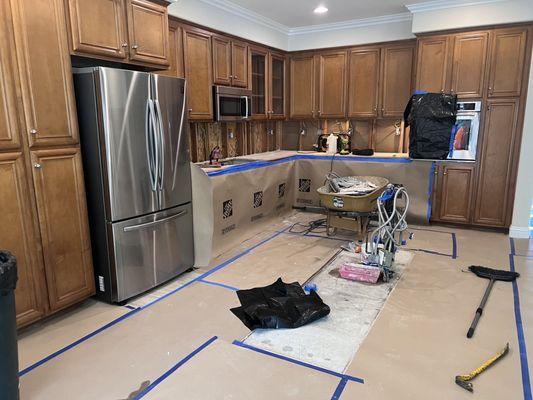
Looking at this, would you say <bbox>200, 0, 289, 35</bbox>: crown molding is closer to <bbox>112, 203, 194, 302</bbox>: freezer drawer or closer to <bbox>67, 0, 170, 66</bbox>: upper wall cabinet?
<bbox>67, 0, 170, 66</bbox>: upper wall cabinet

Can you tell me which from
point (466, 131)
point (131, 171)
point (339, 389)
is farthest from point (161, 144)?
point (466, 131)

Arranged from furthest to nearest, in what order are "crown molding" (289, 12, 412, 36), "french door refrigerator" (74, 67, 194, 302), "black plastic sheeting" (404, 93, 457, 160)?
1. "crown molding" (289, 12, 412, 36)
2. "black plastic sheeting" (404, 93, 457, 160)
3. "french door refrigerator" (74, 67, 194, 302)

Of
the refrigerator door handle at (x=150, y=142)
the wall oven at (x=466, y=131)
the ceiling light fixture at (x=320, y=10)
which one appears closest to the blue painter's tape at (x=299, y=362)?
the refrigerator door handle at (x=150, y=142)

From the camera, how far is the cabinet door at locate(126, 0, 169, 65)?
316 centimetres

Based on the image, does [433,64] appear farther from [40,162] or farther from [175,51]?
[40,162]

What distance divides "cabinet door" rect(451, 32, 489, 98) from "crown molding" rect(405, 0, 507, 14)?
34 cm

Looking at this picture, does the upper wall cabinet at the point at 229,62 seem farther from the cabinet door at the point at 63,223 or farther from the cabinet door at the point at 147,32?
the cabinet door at the point at 63,223

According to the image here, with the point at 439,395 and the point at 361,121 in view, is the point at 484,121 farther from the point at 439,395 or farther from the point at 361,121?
the point at 439,395

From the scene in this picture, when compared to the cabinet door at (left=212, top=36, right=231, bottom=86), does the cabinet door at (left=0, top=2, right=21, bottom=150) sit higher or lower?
lower

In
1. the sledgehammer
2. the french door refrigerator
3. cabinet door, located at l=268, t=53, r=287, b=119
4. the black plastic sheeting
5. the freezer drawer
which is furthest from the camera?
cabinet door, located at l=268, t=53, r=287, b=119

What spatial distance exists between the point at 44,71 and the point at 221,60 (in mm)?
2529

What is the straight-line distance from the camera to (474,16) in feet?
15.1

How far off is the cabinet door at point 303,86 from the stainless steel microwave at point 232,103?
4.34 ft

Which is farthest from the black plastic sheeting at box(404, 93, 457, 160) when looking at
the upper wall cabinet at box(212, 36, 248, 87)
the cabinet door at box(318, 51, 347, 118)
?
the upper wall cabinet at box(212, 36, 248, 87)
